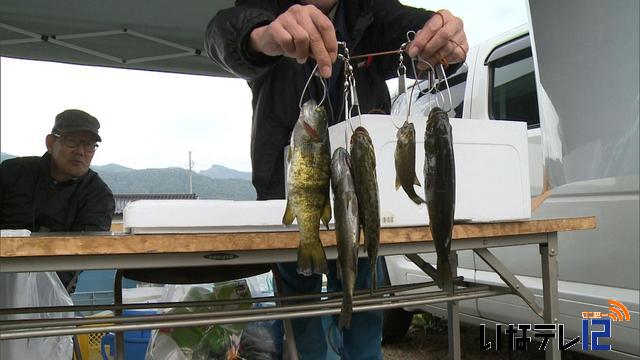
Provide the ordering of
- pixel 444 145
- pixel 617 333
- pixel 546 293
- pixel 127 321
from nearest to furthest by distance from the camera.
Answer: pixel 444 145
pixel 127 321
pixel 546 293
pixel 617 333

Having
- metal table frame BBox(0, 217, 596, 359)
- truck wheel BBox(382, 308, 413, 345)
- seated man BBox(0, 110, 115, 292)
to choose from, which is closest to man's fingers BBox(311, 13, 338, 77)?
metal table frame BBox(0, 217, 596, 359)

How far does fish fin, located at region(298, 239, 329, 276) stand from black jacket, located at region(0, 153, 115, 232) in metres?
3.15

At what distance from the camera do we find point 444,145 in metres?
1.12

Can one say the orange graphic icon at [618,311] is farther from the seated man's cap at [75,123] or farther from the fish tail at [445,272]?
the seated man's cap at [75,123]

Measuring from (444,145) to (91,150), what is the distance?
3.42 m

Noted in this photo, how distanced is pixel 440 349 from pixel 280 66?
11.5 ft

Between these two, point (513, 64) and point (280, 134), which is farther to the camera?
point (513, 64)

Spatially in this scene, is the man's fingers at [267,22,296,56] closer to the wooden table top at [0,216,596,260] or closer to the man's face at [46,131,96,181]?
the wooden table top at [0,216,596,260]

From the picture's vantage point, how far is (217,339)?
224cm

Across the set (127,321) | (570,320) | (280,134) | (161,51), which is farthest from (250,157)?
(161,51)

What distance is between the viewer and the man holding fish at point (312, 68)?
4.97 ft

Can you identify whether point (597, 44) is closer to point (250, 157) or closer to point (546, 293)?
point (546, 293)

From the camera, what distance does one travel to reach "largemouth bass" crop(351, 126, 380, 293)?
108 centimetres

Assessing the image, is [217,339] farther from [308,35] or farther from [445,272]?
[308,35]
